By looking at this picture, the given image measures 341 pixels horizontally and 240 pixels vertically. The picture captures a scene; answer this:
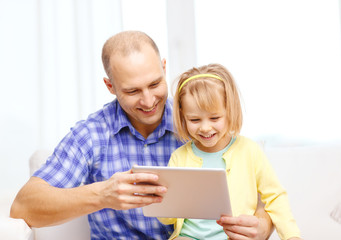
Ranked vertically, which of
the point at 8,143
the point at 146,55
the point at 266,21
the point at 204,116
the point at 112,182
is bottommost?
the point at 8,143

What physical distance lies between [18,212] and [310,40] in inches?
96.8

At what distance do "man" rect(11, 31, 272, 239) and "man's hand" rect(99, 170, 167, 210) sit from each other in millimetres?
87

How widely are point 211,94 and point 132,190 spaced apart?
47cm

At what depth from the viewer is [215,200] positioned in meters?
1.43

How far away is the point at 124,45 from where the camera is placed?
1.83 meters

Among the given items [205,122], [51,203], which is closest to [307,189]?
[205,122]

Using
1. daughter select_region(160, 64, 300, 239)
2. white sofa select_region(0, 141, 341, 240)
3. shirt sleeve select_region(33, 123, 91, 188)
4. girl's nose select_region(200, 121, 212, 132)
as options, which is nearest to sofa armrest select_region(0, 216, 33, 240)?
shirt sleeve select_region(33, 123, 91, 188)

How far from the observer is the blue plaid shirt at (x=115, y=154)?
1.82 metres

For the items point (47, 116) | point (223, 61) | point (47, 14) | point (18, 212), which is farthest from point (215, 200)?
point (47, 14)

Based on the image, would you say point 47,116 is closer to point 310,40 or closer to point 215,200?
point 310,40

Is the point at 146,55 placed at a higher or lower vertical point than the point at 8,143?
higher

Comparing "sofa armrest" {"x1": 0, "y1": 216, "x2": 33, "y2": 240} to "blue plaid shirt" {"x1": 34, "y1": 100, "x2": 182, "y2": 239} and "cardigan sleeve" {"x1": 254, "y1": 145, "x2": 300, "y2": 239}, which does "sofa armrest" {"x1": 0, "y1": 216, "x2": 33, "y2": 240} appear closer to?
"blue plaid shirt" {"x1": 34, "y1": 100, "x2": 182, "y2": 239}

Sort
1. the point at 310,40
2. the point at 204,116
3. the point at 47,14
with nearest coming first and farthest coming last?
the point at 204,116 → the point at 310,40 → the point at 47,14

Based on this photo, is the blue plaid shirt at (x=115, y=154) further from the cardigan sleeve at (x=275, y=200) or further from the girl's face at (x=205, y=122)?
the cardigan sleeve at (x=275, y=200)
